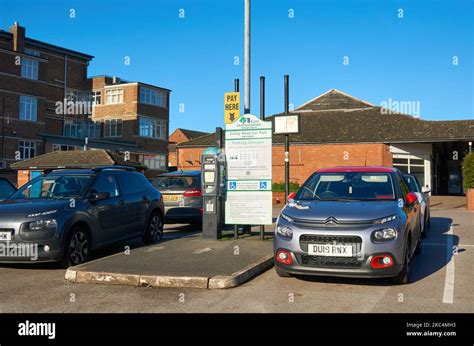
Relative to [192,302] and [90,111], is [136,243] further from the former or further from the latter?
[90,111]

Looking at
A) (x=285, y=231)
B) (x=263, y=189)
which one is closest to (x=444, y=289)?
(x=285, y=231)

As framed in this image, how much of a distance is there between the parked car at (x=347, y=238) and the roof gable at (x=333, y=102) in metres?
37.7

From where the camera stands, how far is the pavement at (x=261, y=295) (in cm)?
534

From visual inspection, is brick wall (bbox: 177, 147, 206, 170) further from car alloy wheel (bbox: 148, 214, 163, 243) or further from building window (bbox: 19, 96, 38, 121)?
car alloy wheel (bbox: 148, 214, 163, 243)

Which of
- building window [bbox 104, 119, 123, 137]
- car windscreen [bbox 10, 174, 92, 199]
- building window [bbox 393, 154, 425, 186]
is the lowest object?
car windscreen [bbox 10, 174, 92, 199]

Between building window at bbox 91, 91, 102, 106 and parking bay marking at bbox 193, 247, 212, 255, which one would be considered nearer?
parking bay marking at bbox 193, 247, 212, 255

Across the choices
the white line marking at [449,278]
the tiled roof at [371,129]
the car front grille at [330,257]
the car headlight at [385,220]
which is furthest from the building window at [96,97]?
the car headlight at [385,220]

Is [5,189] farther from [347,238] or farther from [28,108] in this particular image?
[28,108]

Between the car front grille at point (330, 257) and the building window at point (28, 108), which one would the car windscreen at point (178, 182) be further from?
→ the building window at point (28, 108)

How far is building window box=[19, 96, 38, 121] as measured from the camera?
40844 millimetres

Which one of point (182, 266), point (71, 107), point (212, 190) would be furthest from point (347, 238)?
point (71, 107)

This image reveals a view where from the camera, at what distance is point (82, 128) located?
183ft

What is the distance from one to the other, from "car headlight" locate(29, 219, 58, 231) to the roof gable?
127 ft

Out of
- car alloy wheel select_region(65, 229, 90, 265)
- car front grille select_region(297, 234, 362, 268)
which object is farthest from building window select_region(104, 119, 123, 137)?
car front grille select_region(297, 234, 362, 268)
